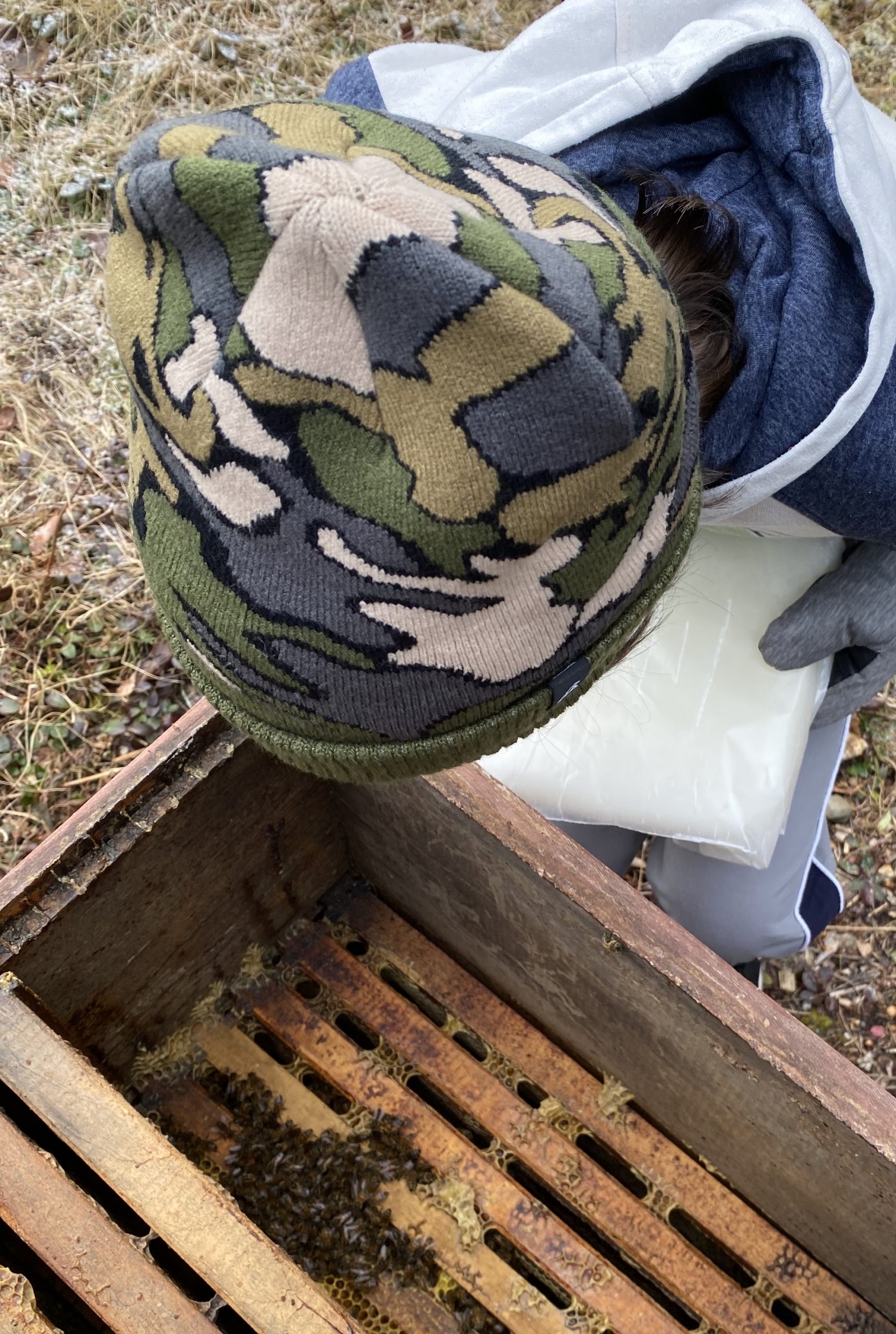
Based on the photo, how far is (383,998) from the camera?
5.22 feet

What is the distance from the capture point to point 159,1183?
980 millimetres

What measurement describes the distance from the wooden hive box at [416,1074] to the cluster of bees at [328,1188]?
0.06 ft

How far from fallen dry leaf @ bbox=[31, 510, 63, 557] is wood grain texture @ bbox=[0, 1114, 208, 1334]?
1567 millimetres

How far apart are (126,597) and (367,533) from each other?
165cm

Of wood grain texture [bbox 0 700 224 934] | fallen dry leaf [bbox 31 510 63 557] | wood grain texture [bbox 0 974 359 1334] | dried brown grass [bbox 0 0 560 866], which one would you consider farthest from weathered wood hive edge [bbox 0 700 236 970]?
fallen dry leaf [bbox 31 510 63 557]

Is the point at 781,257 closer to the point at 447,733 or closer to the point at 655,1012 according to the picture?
the point at 447,733

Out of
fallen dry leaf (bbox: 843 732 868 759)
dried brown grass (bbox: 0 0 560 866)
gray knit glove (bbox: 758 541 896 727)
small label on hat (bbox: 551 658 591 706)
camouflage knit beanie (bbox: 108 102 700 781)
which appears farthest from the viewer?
fallen dry leaf (bbox: 843 732 868 759)

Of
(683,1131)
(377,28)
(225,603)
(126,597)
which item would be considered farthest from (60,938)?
(377,28)

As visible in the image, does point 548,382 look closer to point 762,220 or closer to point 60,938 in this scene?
point 762,220

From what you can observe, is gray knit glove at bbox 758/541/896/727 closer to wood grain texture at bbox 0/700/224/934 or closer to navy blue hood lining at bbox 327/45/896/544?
navy blue hood lining at bbox 327/45/896/544

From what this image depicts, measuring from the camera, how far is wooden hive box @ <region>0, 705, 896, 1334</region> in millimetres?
991

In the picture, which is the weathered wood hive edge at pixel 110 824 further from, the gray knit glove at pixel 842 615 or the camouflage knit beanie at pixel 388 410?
the gray knit glove at pixel 842 615

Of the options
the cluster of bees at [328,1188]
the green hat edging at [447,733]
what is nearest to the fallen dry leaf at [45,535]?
the cluster of bees at [328,1188]

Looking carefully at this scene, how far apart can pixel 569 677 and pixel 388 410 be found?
29 cm
